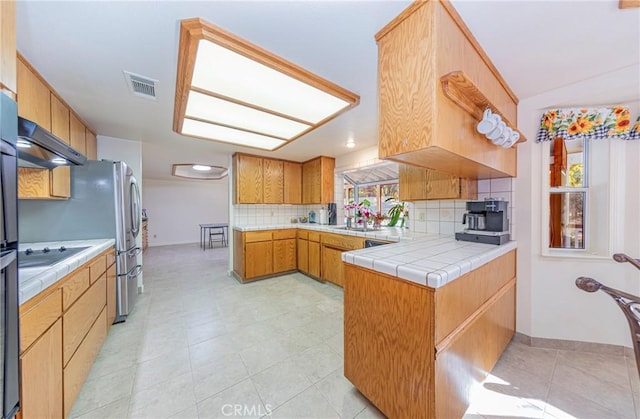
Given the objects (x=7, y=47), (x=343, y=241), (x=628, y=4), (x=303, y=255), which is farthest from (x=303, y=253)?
(x=628, y=4)

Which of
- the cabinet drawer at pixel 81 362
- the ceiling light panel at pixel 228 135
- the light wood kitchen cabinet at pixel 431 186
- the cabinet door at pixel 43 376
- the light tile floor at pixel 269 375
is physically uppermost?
the ceiling light panel at pixel 228 135

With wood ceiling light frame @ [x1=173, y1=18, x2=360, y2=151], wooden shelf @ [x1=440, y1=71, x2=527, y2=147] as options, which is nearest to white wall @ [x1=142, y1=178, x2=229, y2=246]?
wood ceiling light frame @ [x1=173, y1=18, x2=360, y2=151]

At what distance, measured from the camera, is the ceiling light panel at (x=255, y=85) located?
1.36 metres

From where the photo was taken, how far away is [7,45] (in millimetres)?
846

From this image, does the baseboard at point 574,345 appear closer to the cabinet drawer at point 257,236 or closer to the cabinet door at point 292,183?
the cabinet drawer at point 257,236

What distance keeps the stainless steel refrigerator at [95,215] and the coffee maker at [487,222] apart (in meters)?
3.22

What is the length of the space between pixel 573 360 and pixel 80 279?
11.5ft

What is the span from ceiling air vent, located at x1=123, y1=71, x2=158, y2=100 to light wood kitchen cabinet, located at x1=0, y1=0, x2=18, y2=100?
68 cm

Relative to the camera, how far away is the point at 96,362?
A: 1.70 meters

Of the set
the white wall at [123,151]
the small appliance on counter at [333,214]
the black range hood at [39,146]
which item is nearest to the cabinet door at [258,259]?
the small appliance on counter at [333,214]

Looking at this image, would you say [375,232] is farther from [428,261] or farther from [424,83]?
[424,83]

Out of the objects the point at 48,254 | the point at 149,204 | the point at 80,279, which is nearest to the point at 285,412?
the point at 80,279

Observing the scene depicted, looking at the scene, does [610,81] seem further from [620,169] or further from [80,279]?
[80,279]

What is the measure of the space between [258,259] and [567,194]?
364 centimetres
